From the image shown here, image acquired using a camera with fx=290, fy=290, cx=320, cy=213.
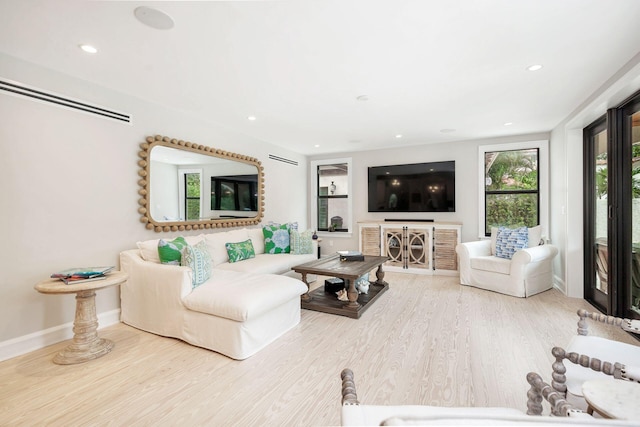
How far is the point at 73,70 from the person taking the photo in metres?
2.49

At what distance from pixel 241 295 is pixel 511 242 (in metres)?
3.81

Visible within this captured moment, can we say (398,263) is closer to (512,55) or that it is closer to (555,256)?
(555,256)

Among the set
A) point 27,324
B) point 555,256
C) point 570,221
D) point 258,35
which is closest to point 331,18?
point 258,35

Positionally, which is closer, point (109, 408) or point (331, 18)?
point (109, 408)

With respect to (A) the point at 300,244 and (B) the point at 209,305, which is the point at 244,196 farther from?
(B) the point at 209,305

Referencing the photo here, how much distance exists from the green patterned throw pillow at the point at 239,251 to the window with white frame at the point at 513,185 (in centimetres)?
→ 383

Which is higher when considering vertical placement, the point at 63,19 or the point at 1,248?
the point at 63,19

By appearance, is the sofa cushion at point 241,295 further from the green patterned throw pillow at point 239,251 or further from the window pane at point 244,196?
the window pane at point 244,196

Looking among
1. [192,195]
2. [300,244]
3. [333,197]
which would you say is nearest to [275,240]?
[300,244]

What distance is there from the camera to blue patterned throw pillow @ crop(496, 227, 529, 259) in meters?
4.07

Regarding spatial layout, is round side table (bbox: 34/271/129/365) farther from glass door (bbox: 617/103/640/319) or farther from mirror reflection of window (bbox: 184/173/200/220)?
glass door (bbox: 617/103/640/319)

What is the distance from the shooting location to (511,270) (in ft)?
12.2

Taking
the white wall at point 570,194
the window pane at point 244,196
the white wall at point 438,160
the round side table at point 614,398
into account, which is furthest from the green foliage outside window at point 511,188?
the round side table at point 614,398

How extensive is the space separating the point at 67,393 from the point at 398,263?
4.53m
